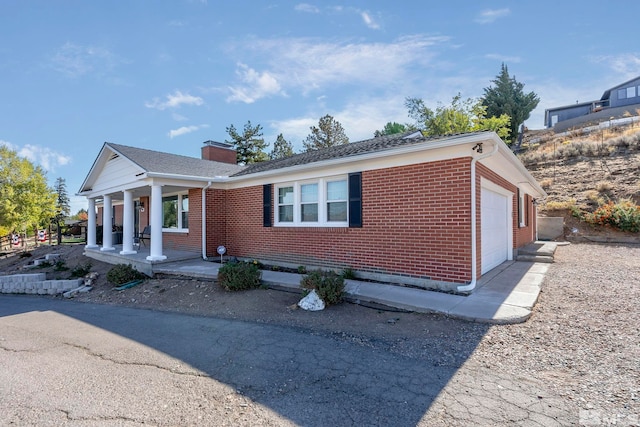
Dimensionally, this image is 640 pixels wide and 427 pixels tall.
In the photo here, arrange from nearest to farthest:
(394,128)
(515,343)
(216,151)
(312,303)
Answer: (515,343)
(312,303)
(216,151)
(394,128)

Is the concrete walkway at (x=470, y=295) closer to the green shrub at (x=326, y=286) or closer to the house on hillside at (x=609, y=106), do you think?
the green shrub at (x=326, y=286)

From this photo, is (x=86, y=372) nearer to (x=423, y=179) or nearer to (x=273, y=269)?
(x=273, y=269)

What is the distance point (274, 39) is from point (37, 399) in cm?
953

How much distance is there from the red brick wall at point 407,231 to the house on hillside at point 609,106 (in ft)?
146

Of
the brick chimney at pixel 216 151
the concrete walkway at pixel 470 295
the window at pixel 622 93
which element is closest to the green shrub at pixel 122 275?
the concrete walkway at pixel 470 295

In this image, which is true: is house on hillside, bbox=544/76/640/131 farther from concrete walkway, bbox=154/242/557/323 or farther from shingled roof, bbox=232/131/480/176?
concrete walkway, bbox=154/242/557/323

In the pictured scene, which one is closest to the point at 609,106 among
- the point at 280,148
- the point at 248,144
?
the point at 280,148

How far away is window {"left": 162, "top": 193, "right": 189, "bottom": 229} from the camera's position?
11.7 meters

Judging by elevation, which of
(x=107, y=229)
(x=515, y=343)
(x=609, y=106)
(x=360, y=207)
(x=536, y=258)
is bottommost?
(x=515, y=343)

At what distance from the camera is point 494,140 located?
19.0 ft

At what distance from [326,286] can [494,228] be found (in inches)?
220

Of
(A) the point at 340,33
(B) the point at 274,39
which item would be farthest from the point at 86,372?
(A) the point at 340,33

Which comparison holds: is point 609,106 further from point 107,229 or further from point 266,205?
point 107,229

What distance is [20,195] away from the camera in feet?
77.4
